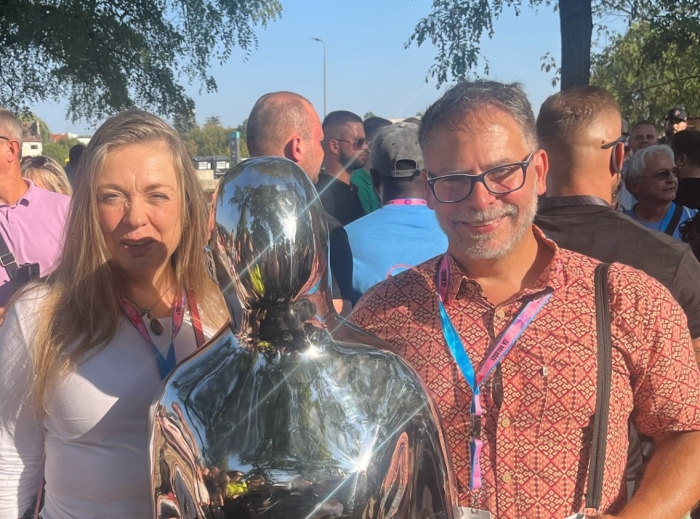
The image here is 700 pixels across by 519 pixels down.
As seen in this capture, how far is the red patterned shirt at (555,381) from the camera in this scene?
1537 mm

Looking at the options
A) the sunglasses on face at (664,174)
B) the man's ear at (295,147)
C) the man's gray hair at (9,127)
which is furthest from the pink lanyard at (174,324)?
the sunglasses on face at (664,174)

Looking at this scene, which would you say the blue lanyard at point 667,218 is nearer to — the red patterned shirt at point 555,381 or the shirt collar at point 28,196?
the red patterned shirt at point 555,381

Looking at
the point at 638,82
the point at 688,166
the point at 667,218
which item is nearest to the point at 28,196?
the point at 667,218

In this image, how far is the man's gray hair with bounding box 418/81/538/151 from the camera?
168 cm

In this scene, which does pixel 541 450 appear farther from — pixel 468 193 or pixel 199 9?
pixel 199 9

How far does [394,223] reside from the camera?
9.70ft

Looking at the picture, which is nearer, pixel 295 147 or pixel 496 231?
pixel 496 231

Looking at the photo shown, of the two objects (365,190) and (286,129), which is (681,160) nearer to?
(365,190)

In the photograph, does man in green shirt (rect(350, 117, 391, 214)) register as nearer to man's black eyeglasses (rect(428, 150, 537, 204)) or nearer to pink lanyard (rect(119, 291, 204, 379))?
pink lanyard (rect(119, 291, 204, 379))

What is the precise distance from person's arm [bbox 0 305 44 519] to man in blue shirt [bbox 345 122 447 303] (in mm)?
1358

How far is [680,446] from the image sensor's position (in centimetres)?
164

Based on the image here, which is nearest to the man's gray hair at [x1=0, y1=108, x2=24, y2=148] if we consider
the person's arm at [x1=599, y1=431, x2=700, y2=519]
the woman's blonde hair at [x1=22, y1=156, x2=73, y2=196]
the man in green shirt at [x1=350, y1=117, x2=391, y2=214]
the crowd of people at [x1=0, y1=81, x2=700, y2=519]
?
the woman's blonde hair at [x1=22, y1=156, x2=73, y2=196]

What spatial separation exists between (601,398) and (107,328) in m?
1.14

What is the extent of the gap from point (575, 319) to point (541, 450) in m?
0.29
